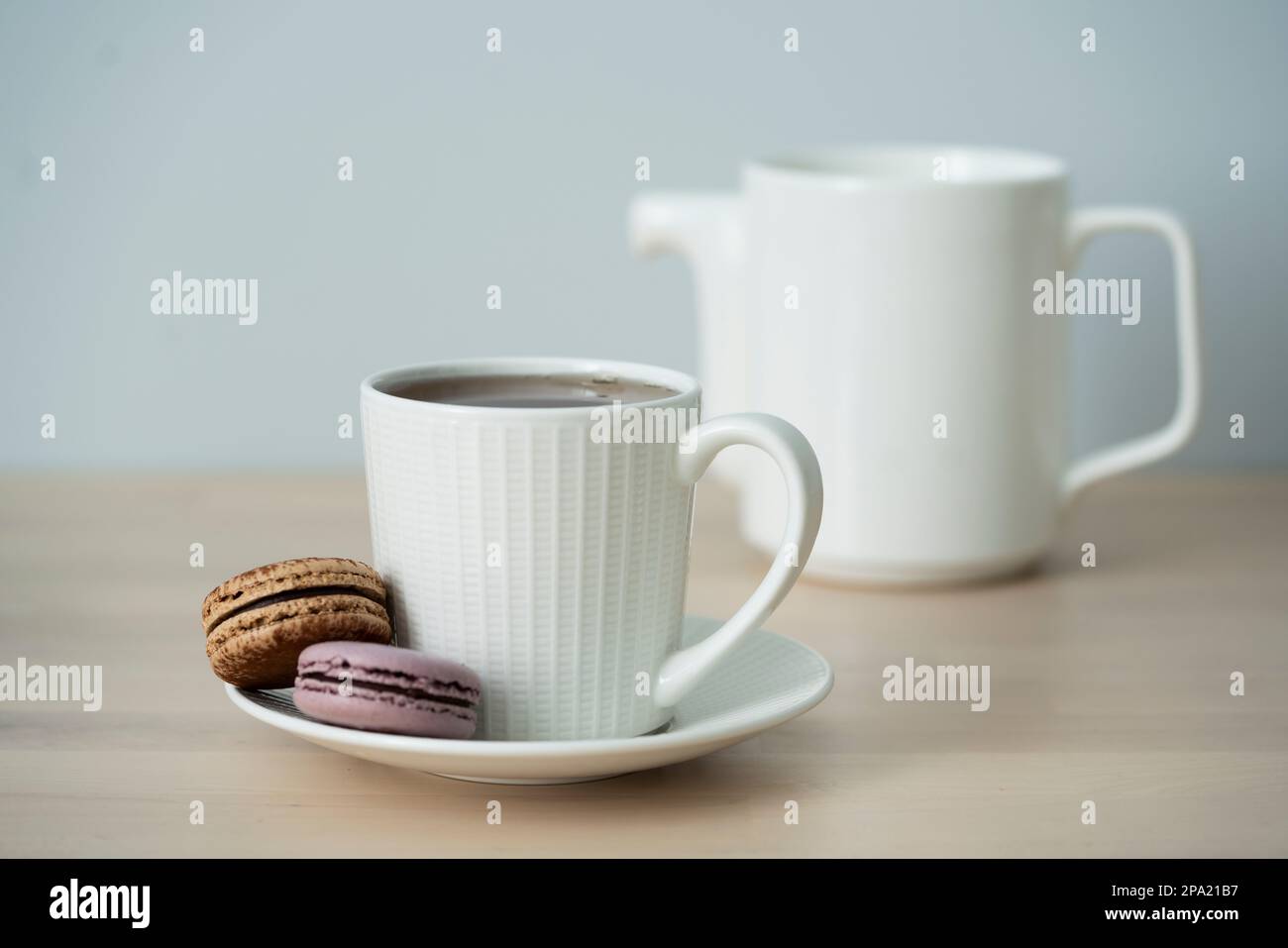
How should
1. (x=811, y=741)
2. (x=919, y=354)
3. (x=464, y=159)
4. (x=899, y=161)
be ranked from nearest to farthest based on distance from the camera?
(x=811, y=741) < (x=919, y=354) < (x=899, y=161) < (x=464, y=159)

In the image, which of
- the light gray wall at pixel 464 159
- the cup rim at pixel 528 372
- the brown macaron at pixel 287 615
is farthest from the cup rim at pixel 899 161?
the brown macaron at pixel 287 615

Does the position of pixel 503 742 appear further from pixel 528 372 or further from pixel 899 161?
pixel 899 161

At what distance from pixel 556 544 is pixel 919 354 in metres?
0.36

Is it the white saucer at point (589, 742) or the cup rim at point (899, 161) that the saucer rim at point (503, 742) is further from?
the cup rim at point (899, 161)

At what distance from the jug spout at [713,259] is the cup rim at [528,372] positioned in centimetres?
30

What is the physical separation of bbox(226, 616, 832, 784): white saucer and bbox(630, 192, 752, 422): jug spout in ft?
1.10

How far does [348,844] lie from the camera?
55 centimetres

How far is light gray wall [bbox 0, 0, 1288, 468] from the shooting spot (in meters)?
1.11

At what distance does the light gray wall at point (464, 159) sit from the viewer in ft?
3.65

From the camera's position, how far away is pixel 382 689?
1.78ft

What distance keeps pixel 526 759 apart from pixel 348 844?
71 mm

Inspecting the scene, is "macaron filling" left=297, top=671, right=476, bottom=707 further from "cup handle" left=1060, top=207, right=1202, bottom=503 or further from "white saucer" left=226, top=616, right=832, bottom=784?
"cup handle" left=1060, top=207, right=1202, bottom=503

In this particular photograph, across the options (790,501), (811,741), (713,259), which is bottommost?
(811,741)

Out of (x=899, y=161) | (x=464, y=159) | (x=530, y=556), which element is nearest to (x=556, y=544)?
(x=530, y=556)
